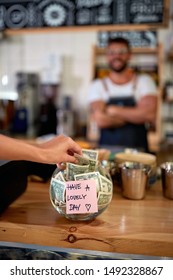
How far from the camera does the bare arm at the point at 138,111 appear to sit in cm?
230

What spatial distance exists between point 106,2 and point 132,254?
1.83 metres

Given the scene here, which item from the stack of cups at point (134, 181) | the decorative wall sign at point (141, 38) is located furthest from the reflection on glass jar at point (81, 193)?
the decorative wall sign at point (141, 38)

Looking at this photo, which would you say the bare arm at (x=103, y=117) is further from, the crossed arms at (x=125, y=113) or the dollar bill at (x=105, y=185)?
the dollar bill at (x=105, y=185)

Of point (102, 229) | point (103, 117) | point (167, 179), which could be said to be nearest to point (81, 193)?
point (102, 229)

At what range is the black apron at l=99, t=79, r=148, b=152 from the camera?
244cm

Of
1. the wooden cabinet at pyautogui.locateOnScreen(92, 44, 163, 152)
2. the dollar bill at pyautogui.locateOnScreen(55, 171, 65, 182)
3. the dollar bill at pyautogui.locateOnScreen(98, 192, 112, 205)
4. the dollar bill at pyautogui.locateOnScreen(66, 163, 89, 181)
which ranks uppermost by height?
the wooden cabinet at pyautogui.locateOnScreen(92, 44, 163, 152)

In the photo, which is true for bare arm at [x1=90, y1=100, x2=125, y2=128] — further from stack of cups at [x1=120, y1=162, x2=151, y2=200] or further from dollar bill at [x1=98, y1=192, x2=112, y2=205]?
dollar bill at [x1=98, y1=192, x2=112, y2=205]

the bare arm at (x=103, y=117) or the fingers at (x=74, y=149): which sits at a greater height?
the fingers at (x=74, y=149)

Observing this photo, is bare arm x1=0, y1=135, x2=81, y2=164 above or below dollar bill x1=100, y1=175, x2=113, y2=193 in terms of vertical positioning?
above

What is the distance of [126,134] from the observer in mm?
2451

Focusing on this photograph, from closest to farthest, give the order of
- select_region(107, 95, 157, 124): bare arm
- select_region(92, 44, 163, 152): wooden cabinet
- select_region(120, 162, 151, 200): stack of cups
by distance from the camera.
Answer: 1. select_region(120, 162, 151, 200): stack of cups
2. select_region(107, 95, 157, 124): bare arm
3. select_region(92, 44, 163, 152): wooden cabinet

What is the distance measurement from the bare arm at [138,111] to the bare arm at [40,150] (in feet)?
4.57

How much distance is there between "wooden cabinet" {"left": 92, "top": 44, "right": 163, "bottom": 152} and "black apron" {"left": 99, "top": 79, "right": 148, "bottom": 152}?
103 centimetres

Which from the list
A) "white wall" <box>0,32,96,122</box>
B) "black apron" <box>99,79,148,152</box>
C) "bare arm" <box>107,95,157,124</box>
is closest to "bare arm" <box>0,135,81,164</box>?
"bare arm" <box>107,95,157,124</box>
